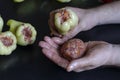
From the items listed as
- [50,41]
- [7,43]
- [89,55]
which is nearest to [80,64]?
[89,55]

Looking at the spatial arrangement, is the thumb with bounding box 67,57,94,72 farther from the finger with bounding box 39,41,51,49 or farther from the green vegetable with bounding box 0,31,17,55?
the green vegetable with bounding box 0,31,17,55

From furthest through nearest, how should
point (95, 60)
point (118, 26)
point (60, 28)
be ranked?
point (118, 26) → point (60, 28) → point (95, 60)

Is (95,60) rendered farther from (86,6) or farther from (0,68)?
(86,6)

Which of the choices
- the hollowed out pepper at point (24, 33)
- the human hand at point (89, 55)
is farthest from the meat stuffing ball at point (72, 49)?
the hollowed out pepper at point (24, 33)

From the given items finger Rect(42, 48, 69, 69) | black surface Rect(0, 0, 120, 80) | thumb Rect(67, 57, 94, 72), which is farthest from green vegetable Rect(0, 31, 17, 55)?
thumb Rect(67, 57, 94, 72)

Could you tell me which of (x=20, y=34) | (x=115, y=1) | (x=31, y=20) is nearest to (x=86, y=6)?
(x=115, y=1)

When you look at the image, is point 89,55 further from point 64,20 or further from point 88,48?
point 64,20
